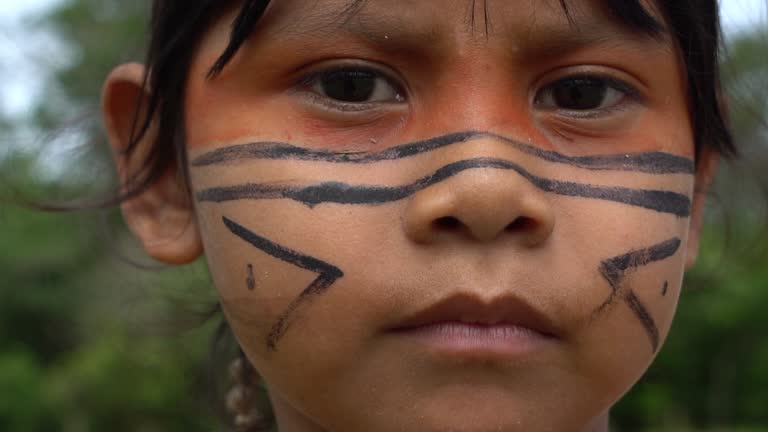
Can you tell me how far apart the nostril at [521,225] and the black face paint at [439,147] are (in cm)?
11

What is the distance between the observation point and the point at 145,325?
16.9 ft

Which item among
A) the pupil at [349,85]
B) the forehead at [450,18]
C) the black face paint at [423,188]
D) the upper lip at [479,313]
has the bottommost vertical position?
the upper lip at [479,313]

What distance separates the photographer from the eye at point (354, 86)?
1417 mm

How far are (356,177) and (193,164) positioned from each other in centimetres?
36

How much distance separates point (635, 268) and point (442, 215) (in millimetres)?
342

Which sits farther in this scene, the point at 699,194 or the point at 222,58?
the point at 699,194

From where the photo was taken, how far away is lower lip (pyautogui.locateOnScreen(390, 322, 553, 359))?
4.25ft

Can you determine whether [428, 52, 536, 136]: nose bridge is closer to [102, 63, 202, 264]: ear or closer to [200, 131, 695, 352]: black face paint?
[200, 131, 695, 352]: black face paint

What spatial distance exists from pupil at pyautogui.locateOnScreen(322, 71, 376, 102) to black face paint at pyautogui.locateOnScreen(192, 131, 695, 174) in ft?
0.33

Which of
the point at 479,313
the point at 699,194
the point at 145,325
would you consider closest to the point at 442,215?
the point at 479,313

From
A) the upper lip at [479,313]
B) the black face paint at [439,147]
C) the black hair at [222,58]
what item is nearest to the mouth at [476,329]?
the upper lip at [479,313]

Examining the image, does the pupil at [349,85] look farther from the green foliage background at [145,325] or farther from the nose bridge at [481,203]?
the green foliage background at [145,325]

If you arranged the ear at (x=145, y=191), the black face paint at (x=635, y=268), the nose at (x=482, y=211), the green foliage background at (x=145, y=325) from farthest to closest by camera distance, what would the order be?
1. the green foliage background at (x=145, y=325)
2. the ear at (x=145, y=191)
3. the black face paint at (x=635, y=268)
4. the nose at (x=482, y=211)

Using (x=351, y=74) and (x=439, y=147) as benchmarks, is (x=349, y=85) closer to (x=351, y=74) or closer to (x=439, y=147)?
(x=351, y=74)
